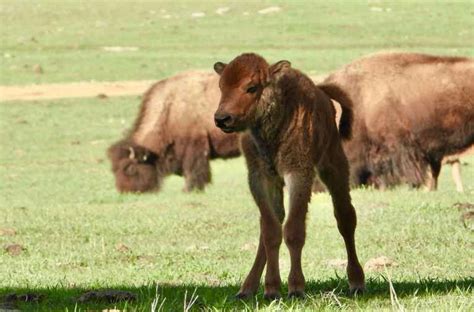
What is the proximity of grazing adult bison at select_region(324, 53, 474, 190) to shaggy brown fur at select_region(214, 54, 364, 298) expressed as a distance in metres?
10.6

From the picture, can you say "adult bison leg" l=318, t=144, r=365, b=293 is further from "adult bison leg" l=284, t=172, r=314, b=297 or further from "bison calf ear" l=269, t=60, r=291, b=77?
"bison calf ear" l=269, t=60, r=291, b=77

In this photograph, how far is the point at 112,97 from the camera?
32.6 metres

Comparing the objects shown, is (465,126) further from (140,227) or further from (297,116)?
(297,116)

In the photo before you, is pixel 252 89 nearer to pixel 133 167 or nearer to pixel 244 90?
pixel 244 90

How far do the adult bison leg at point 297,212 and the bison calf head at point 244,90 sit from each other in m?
0.42

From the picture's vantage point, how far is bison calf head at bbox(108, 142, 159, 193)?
2072 centimetres

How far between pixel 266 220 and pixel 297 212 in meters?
0.22

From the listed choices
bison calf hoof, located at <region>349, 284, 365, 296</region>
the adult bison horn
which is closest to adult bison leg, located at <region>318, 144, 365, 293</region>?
bison calf hoof, located at <region>349, 284, 365, 296</region>

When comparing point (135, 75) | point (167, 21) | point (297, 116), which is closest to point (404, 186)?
point (297, 116)

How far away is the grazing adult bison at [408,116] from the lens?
18172 millimetres

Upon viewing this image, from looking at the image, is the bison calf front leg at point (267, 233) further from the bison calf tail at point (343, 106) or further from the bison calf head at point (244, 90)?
the bison calf tail at point (343, 106)

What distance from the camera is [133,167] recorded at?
68.9 feet

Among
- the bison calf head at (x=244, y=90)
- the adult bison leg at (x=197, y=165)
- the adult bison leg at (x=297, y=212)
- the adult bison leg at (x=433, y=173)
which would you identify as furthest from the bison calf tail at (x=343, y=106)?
the adult bison leg at (x=197, y=165)

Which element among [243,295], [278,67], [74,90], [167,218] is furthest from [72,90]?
[243,295]
